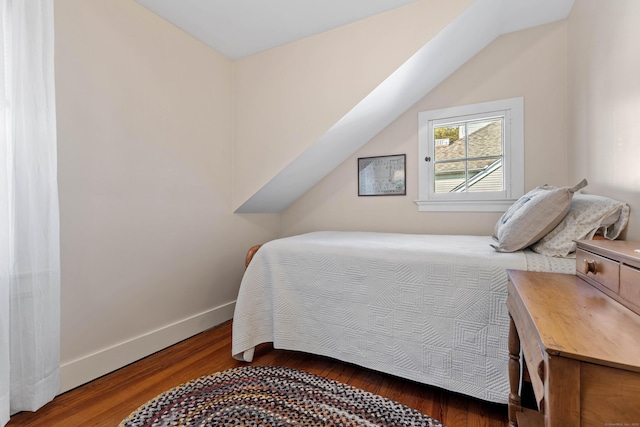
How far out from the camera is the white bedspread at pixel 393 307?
1.30 metres

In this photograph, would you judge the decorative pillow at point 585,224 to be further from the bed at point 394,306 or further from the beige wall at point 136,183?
the beige wall at point 136,183

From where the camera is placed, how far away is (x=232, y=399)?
1391mm

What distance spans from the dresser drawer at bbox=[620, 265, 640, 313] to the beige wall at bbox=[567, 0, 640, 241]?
59 centimetres

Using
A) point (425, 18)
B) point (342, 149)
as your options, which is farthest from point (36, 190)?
point (425, 18)

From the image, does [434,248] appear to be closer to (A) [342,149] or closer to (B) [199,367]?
(A) [342,149]

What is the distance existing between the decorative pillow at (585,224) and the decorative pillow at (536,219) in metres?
0.04

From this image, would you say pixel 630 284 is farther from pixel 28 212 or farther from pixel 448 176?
pixel 28 212

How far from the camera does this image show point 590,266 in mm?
911

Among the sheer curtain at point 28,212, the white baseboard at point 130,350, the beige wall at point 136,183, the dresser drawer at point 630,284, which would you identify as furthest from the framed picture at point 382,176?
the sheer curtain at point 28,212

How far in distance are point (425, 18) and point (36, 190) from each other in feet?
7.47

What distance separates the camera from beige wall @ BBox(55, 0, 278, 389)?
152 centimetres

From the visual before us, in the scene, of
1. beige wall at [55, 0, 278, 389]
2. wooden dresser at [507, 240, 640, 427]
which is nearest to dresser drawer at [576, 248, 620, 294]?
wooden dresser at [507, 240, 640, 427]

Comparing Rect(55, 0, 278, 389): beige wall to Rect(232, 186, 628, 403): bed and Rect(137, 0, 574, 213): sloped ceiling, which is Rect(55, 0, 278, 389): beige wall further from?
Rect(232, 186, 628, 403): bed

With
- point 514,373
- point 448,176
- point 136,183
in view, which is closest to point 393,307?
point 514,373
